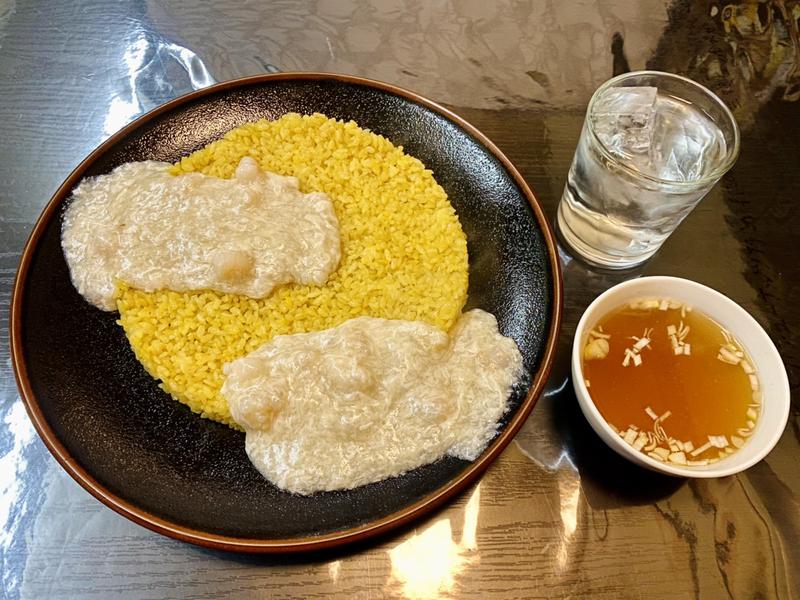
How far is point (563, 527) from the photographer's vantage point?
137 centimetres

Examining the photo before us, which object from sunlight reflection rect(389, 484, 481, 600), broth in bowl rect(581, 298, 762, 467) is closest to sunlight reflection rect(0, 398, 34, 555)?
sunlight reflection rect(389, 484, 481, 600)

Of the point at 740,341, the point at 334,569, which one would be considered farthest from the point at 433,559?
the point at 740,341

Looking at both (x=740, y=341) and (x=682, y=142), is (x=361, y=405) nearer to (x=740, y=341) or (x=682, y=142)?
(x=740, y=341)

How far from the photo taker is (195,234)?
1.48 metres

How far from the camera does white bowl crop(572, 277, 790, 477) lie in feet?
4.09

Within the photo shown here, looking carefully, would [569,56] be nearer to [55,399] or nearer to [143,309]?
[143,309]

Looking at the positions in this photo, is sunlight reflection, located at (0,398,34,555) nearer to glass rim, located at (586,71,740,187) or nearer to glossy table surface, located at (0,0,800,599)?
glossy table surface, located at (0,0,800,599)

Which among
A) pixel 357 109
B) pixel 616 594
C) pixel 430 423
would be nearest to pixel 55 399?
pixel 430 423

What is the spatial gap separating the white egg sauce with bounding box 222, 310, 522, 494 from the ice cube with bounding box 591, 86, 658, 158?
1.98 feet

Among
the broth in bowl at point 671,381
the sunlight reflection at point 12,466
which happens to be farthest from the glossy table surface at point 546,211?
the broth in bowl at point 671,381

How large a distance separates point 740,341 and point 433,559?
2.77ft

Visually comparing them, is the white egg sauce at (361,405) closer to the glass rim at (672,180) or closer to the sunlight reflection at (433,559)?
the sunlight reflection at (433,559)

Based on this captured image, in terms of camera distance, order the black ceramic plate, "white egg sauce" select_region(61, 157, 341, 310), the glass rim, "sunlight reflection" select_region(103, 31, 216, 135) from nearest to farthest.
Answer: the black ceramic plate < the glass rim < "white egg sauce" select_region(61, 157, 341, 310) < "sunlight reflection" select_region(103, 31, 216, 135)

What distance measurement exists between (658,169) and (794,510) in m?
0.85
